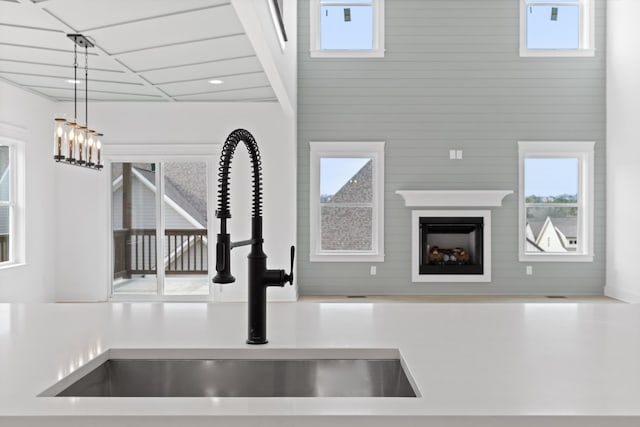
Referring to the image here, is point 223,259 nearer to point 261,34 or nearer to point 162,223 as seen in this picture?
point 261,34

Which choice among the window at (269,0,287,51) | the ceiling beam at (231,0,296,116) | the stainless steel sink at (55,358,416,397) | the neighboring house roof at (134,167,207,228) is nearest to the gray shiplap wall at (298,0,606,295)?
the neighboring house roof at (134,167,207,228)

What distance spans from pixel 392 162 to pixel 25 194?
4.64 m

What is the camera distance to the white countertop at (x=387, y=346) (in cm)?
86

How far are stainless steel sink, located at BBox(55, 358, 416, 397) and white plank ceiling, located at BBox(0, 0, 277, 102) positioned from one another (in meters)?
2.76

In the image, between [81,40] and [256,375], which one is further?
[81,40]

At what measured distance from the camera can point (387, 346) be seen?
1.30 metres

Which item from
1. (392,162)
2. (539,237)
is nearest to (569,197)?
(539,237)

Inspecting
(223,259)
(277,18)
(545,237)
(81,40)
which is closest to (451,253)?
(545,237)

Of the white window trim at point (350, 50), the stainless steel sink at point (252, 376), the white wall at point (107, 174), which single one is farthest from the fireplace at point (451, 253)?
the stainless steel sink at point (252, 376)

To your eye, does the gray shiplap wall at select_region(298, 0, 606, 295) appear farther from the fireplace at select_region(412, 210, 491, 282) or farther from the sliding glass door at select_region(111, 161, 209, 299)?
the sliding glass door at select_region(111, 161, 209, 299)

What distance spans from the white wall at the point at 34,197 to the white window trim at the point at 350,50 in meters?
3.53

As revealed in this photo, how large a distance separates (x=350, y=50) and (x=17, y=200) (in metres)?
4.66

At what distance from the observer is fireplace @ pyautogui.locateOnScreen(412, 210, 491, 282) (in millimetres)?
7410

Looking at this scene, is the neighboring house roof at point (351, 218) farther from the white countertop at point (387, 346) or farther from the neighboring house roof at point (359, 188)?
the white countertop at point (387, 346)
